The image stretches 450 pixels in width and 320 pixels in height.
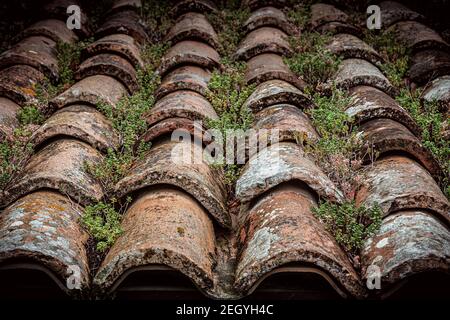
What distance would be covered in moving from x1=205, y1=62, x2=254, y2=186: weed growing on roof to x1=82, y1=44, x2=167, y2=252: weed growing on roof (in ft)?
1.91

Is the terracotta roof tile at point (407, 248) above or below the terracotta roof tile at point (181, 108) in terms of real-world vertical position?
below

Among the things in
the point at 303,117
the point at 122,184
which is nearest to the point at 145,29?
the point at 303,117

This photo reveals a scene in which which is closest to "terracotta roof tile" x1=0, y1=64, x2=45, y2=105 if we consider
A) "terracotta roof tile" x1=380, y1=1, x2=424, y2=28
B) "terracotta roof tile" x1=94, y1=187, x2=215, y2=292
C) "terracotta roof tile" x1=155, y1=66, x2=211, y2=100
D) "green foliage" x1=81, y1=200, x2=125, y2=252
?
"terracotta roof tile" x1=155, y1=66, x2=211, y2=100

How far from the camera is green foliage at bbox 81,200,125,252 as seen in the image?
267cm

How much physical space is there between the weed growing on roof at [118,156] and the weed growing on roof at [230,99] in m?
0.58

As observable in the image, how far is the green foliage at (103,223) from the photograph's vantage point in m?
2.67

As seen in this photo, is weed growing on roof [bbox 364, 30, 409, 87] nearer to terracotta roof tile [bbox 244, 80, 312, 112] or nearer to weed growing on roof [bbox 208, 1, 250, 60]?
terracotta roof tile [bbox 244, 80, 312, 112]

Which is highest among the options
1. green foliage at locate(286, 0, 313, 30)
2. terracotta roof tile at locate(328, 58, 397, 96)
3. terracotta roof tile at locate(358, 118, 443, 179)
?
green foliage at locate(286, 0, 313, 30)

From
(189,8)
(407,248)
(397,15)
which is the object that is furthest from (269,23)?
(407,248)

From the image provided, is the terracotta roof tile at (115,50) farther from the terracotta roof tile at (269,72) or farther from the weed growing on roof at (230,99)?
the terracotta roof tile at (269,72)

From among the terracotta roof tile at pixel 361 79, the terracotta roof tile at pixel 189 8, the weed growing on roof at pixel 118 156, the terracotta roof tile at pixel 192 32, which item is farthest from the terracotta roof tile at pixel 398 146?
the terracotta roof tile at pixel 189 8

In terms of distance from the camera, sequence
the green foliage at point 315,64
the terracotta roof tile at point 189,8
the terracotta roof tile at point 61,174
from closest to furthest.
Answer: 1. the terracotta roof tile at point 61,174
2. the green foliage at point 315,64
3. the terracotta roof tile at point 189,8

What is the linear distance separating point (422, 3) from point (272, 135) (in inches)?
168
